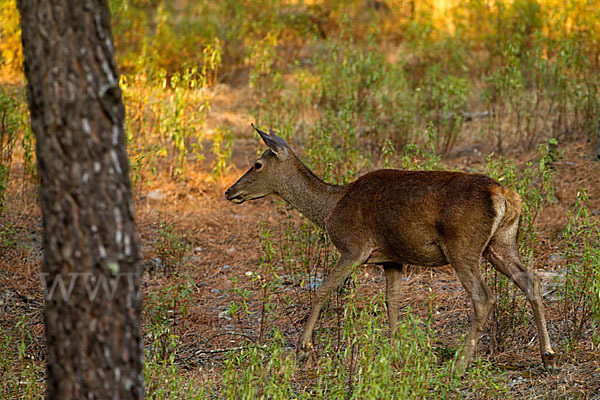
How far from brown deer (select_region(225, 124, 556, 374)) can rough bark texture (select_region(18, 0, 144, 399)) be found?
2.47 meters

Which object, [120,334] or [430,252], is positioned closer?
[120,334]

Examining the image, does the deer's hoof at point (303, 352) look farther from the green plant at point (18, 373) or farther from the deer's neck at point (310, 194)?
the green plant at point (18, 373)

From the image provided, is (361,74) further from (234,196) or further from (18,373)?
(18,373)

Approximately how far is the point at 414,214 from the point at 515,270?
83 cm

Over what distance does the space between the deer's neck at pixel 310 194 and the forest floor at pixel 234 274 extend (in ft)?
2.72

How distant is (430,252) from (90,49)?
10.3 ft

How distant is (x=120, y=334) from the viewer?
3445mm

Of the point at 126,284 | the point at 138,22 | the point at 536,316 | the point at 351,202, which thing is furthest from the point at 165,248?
the point at 138,22

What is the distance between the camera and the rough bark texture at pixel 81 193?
3.35 m

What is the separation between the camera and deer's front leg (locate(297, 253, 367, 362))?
5.89 m

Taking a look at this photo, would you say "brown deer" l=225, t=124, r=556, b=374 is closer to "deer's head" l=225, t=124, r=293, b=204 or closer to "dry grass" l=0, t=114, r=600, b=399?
"dry grass" l=0, t=114, r=600, b=399

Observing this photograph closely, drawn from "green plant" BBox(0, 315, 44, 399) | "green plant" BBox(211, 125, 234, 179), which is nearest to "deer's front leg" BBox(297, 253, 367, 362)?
"green plant" BBox(0, 315, 44, 399)

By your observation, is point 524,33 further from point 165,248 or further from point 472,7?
point 165,248

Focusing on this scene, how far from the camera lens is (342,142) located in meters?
10.3
